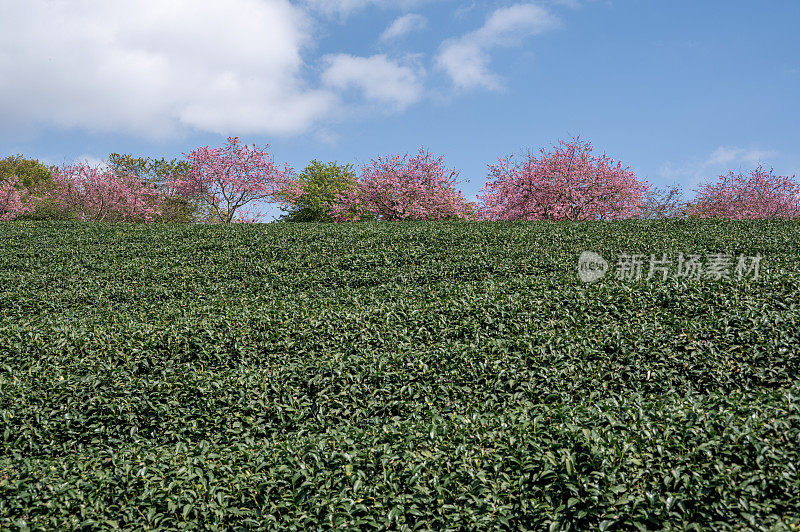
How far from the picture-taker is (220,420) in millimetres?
6445

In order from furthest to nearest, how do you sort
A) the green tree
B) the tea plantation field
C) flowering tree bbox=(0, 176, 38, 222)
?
1. the green tree
2. flowering tree bbox=(0, 176, 38, 222)
3. the tea plantation field

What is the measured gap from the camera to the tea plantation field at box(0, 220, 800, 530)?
4.27 m

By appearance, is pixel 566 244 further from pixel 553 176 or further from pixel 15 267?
pixel 15 267

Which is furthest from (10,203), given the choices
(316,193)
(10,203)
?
(316,193)

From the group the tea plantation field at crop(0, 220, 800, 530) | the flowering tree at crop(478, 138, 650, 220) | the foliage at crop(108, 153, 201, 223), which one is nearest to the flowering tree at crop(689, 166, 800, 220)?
the flowering tree at crop(478, 138, 650, 220)

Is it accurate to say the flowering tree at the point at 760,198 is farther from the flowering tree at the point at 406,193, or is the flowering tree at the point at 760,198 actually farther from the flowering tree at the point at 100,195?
the flowering tree at the point at 100,195

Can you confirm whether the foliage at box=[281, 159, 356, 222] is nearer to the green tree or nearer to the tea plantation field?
the green tree

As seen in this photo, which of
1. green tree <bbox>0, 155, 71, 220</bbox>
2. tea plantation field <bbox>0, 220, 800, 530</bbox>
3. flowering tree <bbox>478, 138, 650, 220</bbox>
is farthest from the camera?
green tree <bbox>0, 155, 71, 220</bbox>

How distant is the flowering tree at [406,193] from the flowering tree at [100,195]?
18.4 meters

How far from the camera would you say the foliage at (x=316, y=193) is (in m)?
43.9

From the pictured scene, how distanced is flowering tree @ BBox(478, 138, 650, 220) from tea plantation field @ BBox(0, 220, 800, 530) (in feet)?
43.9

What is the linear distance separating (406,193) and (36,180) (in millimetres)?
38099

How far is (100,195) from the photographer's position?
3694 centimetres

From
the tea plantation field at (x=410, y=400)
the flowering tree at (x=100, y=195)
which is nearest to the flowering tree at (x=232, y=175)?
the flowering tree at (x=100, y=195)
